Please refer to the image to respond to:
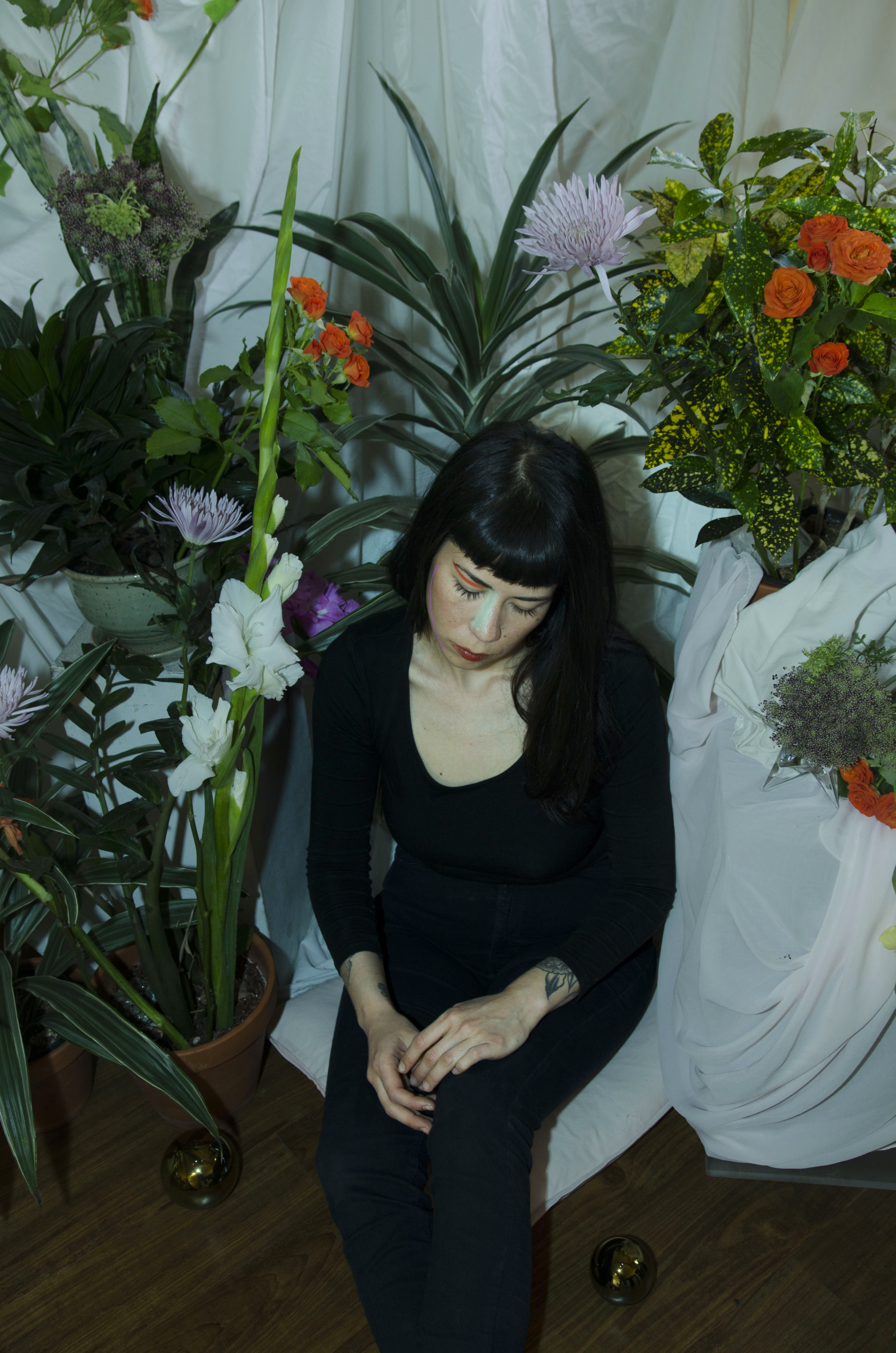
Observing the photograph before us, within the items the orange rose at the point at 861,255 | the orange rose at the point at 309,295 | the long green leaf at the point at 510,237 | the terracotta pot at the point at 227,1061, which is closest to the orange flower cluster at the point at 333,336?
the orange rose at the point at 309,295

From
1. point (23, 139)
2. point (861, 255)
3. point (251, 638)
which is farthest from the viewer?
point (23, 139)

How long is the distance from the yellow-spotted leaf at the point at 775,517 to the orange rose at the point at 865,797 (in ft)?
0.89

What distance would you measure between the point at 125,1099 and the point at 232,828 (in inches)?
27.8

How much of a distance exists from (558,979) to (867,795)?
1.46 ft

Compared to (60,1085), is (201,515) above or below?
above

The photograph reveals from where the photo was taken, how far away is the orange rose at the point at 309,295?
3.07ft

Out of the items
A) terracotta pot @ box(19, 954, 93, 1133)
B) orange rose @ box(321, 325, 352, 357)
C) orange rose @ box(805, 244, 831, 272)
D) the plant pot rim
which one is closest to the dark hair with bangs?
orange rose @ box(321, 325, 352, 357)

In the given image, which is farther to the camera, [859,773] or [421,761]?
[421,761]

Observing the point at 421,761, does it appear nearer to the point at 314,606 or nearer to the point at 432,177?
the point at 314,606

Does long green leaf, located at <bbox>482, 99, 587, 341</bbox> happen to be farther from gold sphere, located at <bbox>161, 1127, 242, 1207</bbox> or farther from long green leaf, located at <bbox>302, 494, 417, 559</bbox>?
gold sphere, located at <bbox>161, 1127, 242, 1207</bbox>

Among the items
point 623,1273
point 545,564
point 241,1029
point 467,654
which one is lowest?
point 623,1273

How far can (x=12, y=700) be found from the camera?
1.01m

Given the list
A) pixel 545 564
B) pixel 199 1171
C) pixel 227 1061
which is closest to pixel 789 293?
pixel 545 564

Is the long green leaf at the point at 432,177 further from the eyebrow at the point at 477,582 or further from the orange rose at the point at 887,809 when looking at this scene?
the orange rose at the point at 887,809
